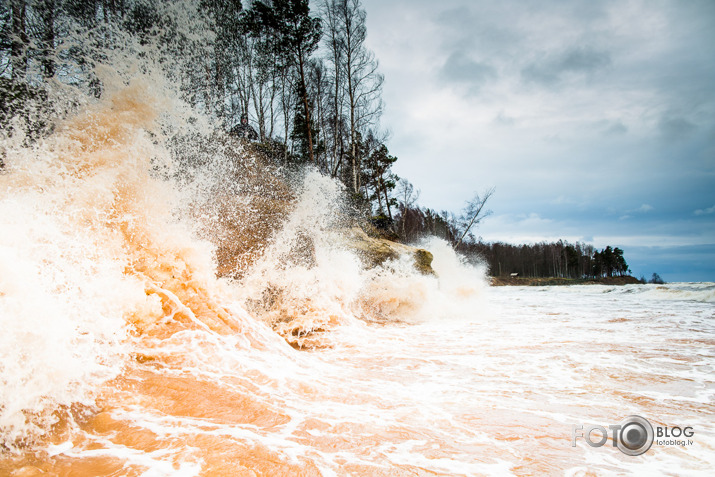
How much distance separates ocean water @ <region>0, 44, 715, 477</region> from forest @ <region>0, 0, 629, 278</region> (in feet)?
3.23

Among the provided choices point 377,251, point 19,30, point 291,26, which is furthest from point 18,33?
point 377,251

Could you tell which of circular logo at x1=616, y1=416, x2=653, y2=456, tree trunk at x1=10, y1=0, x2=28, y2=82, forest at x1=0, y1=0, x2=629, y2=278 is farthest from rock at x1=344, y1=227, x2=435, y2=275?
tree trunk at x1=10, y1=0, x2=28, y2=82

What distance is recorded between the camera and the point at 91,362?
2439mm

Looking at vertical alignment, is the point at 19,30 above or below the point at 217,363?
above

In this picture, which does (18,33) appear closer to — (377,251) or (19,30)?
(19,30)

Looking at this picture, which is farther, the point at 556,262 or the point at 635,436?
the point at 556,262

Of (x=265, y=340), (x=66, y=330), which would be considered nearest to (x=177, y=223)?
(x=265, y=340)

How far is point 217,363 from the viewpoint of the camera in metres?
3.04

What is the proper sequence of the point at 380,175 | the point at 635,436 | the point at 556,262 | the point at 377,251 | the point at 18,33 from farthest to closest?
the point at 556,262, the point at 380,175, the point at 377,251, the point at 18,33, the point at 635,436

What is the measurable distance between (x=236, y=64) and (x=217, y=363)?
13.4 meters

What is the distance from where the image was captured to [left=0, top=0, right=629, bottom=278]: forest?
4.64 meters

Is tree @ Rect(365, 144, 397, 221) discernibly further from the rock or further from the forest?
the rock

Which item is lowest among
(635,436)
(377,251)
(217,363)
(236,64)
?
(635,436)

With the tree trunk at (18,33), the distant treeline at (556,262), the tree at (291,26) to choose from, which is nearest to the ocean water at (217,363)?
the tree trunk at (18,33)
